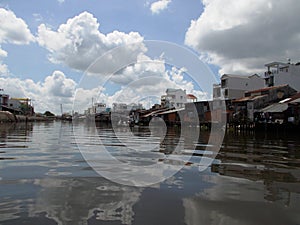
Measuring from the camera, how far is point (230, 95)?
52844mm

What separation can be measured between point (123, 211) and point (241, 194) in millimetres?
2168

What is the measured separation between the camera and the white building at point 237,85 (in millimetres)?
53125

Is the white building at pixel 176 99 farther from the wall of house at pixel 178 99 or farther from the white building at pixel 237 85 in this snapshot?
the white building at pixel 237 85

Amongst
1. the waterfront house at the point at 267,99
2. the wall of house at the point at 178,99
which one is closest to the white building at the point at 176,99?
the wall of house at the point at 178,99

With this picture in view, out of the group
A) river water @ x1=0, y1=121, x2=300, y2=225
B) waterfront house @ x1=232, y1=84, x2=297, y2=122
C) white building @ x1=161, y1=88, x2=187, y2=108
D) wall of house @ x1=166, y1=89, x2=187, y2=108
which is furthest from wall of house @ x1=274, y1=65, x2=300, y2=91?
river water @ x1=0, y1=121, x2=300, y2=225

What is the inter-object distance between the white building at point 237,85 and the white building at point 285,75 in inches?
140

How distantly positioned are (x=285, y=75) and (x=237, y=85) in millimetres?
8652

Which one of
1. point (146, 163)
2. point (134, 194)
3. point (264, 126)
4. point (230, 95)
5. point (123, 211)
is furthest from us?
point (230, 95)

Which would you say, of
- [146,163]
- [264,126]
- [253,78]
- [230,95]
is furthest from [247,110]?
[146,163]

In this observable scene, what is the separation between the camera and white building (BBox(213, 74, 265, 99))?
5312cm

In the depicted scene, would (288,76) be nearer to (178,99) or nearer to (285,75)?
(285,75)

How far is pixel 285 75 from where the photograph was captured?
49531mm

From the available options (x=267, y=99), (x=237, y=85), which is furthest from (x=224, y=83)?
(x=267, y=99)

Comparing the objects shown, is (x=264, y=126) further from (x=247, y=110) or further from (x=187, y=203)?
(x=187, y=203)
